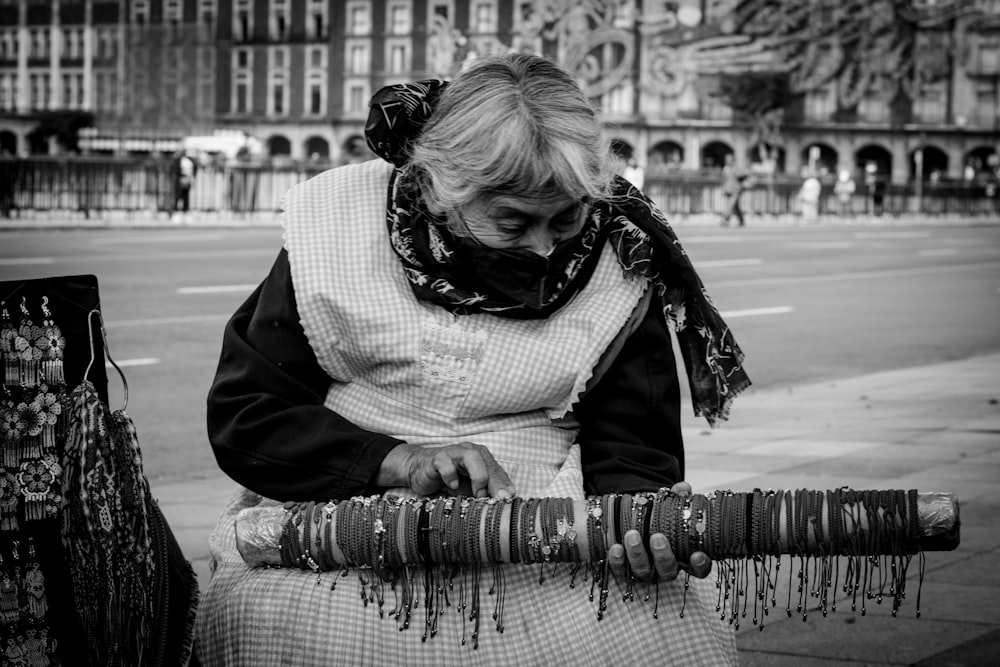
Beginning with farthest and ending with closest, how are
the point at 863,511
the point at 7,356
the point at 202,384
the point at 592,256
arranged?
the point at 202,384
the point at 592,256
the point at 7,356
the point at 863,511

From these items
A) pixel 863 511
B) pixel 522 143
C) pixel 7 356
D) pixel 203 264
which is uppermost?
pixel 522 143

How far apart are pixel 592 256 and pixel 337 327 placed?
48 centimetres

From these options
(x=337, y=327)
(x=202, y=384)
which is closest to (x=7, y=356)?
(x=337, y=327)

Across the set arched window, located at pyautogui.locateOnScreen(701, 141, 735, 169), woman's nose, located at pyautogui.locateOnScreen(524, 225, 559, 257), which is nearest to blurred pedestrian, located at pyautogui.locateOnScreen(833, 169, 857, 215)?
arched window, located at pyautogui.locateOnScreen(701, 141, 735, 169)

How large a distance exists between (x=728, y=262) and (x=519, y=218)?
18.7 metres

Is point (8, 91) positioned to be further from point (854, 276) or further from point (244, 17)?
point (854, 276)

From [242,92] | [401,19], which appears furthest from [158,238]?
[242,92]

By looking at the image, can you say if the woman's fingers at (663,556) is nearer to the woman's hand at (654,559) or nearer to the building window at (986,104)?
the woman's hand at (654,559)

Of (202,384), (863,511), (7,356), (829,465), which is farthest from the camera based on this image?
(202,384)

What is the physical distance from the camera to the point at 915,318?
47.6 ft

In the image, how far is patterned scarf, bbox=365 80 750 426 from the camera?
2691 mm

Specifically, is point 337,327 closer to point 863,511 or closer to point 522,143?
point 522,143

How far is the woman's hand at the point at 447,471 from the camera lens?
8.32 ft

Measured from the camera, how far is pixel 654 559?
7.75 ft
